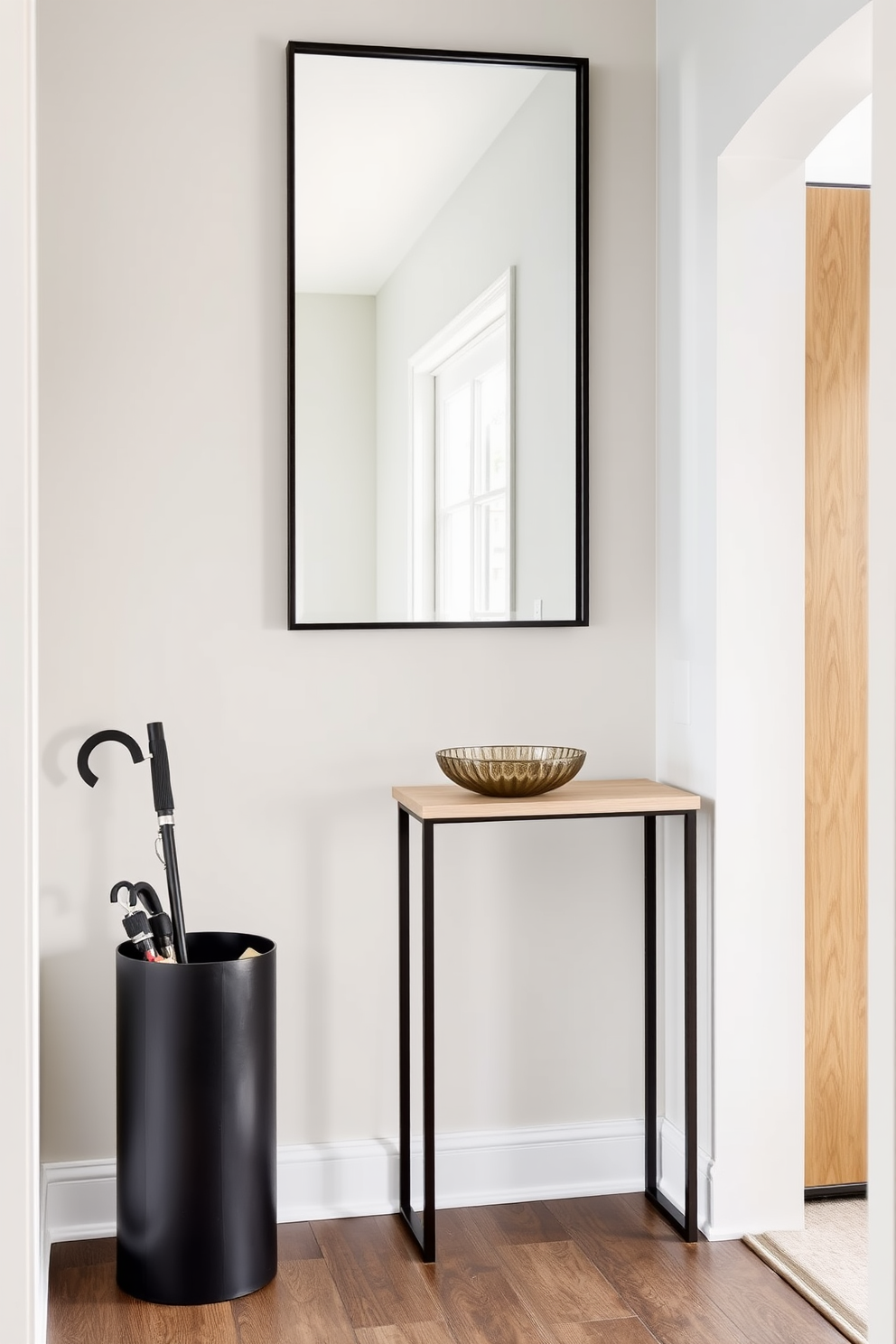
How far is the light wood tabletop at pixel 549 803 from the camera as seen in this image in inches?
93.3

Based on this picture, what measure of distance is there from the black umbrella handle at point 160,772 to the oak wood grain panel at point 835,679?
131 cm

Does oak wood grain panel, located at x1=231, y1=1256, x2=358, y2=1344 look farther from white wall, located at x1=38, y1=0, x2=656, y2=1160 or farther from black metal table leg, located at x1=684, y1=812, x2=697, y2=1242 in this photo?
black metal table leg, located at x1=684, y1=812, x2=697, y2=1242

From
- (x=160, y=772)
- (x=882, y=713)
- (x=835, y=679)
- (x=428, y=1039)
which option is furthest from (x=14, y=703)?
(x=835, y=679)

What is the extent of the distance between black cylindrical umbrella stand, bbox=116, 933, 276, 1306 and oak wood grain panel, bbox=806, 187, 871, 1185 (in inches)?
46.7

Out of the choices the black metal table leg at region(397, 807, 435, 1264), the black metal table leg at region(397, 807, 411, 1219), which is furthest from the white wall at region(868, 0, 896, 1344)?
the black metal table leg at region(397, 807, 411, 1219)

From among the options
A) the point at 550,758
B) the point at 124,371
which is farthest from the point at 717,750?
the point at 124,371

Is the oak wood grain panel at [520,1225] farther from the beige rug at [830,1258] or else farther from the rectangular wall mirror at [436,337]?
the rectangular wall mirror at [436,337]

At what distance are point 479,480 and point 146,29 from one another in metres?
1.11

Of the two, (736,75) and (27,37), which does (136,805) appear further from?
(736,75)

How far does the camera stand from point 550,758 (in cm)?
251

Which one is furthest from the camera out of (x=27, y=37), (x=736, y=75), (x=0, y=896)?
(x=736, y=75)

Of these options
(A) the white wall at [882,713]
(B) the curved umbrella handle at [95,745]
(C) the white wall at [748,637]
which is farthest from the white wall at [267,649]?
(A) the white wall at [882,713]

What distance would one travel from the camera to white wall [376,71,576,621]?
2684mm

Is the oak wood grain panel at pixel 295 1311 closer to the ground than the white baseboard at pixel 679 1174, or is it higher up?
closer to the ground
